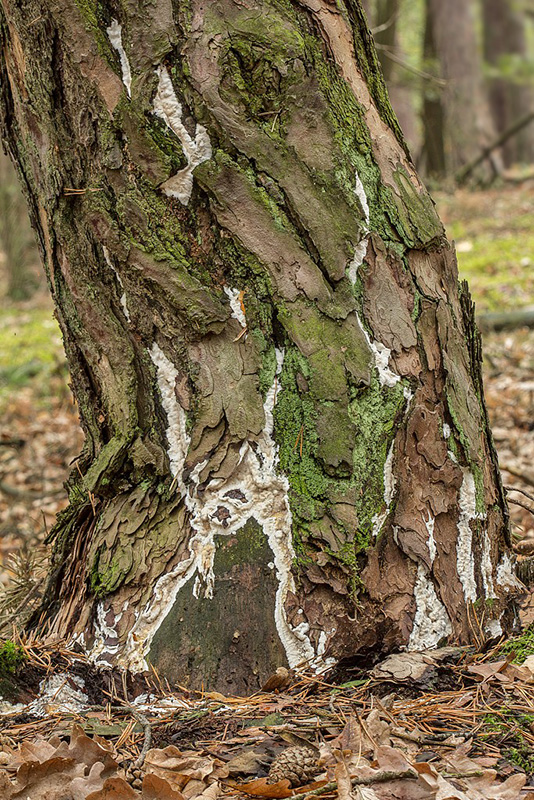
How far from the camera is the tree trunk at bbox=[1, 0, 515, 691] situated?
6.23 feet

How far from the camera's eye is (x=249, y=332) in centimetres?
197

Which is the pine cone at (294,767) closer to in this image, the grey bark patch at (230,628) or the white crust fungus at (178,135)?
the grey bark patch at (230,628)

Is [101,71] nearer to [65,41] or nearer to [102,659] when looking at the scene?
[65,41]

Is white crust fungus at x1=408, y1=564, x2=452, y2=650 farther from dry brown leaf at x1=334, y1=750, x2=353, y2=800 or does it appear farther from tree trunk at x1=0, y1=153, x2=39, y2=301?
tree trunk at x1=0, y1=153, x2=39, y2=301

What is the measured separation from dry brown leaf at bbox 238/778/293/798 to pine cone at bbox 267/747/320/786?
2cm

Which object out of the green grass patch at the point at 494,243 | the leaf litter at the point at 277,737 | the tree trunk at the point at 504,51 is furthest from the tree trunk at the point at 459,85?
the leaf litter at the point at 277,737

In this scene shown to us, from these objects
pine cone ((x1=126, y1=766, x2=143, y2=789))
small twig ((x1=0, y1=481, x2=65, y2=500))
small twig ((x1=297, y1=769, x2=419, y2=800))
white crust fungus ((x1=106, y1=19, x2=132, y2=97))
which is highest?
white crust fungus ((x1=106, y1=19, x2=132, y2=97))

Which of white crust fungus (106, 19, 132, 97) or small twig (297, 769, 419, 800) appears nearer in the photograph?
small twig (297, 769, 419, 800)

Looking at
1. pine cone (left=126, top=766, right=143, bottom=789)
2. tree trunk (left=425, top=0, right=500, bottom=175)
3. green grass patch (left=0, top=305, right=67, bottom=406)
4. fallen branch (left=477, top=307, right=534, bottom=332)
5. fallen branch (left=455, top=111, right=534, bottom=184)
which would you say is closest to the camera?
pine cone (left=126, top=766, right=143, bottom=789)

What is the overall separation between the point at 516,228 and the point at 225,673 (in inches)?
370

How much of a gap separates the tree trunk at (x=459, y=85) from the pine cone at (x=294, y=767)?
13.7 metres

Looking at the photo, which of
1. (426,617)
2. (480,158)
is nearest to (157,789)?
(426,617)

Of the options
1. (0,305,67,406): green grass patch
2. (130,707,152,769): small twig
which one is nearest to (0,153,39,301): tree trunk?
(0,305,67,406): green grass patch

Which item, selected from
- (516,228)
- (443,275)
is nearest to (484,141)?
(516,228)
